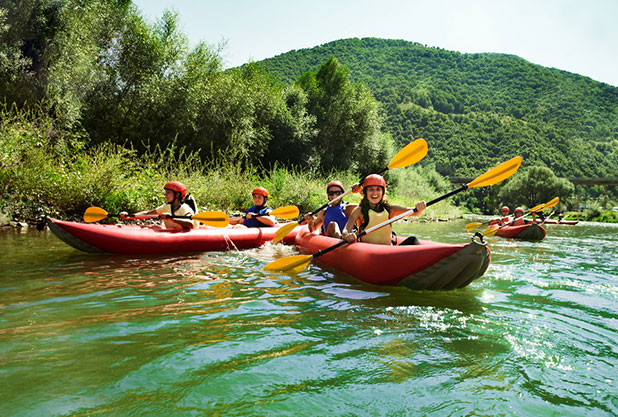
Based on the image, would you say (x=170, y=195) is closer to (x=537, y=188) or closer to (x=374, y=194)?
(x=374, y=194)

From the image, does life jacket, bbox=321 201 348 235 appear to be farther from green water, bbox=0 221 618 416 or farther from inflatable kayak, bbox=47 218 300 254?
green water, bbox=0 221 618 416

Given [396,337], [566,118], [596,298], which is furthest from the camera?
[566,118]

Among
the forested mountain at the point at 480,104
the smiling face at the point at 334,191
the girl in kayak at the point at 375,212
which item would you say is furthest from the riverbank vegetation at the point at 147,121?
the forested mountain at the point at 480,104

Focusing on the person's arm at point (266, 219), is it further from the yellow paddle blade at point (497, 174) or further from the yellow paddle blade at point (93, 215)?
the yellow paddle blade at point (497, 174)

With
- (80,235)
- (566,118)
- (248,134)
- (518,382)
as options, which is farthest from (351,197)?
(566,118)

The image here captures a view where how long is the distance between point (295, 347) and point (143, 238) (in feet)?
13.0

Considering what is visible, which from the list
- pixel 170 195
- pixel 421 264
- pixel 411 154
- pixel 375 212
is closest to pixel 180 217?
pixel 170 195

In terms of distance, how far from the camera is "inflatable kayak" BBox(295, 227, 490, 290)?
134 inches

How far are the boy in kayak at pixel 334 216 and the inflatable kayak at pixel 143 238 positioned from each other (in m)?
1.28

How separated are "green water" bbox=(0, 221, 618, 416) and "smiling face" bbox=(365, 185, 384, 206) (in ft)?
3.33

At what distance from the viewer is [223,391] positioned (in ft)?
6.37

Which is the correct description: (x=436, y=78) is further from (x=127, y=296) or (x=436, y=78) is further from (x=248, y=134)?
(x=127, y=296)

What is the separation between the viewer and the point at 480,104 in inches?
3115

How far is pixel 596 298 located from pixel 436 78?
90524mm
